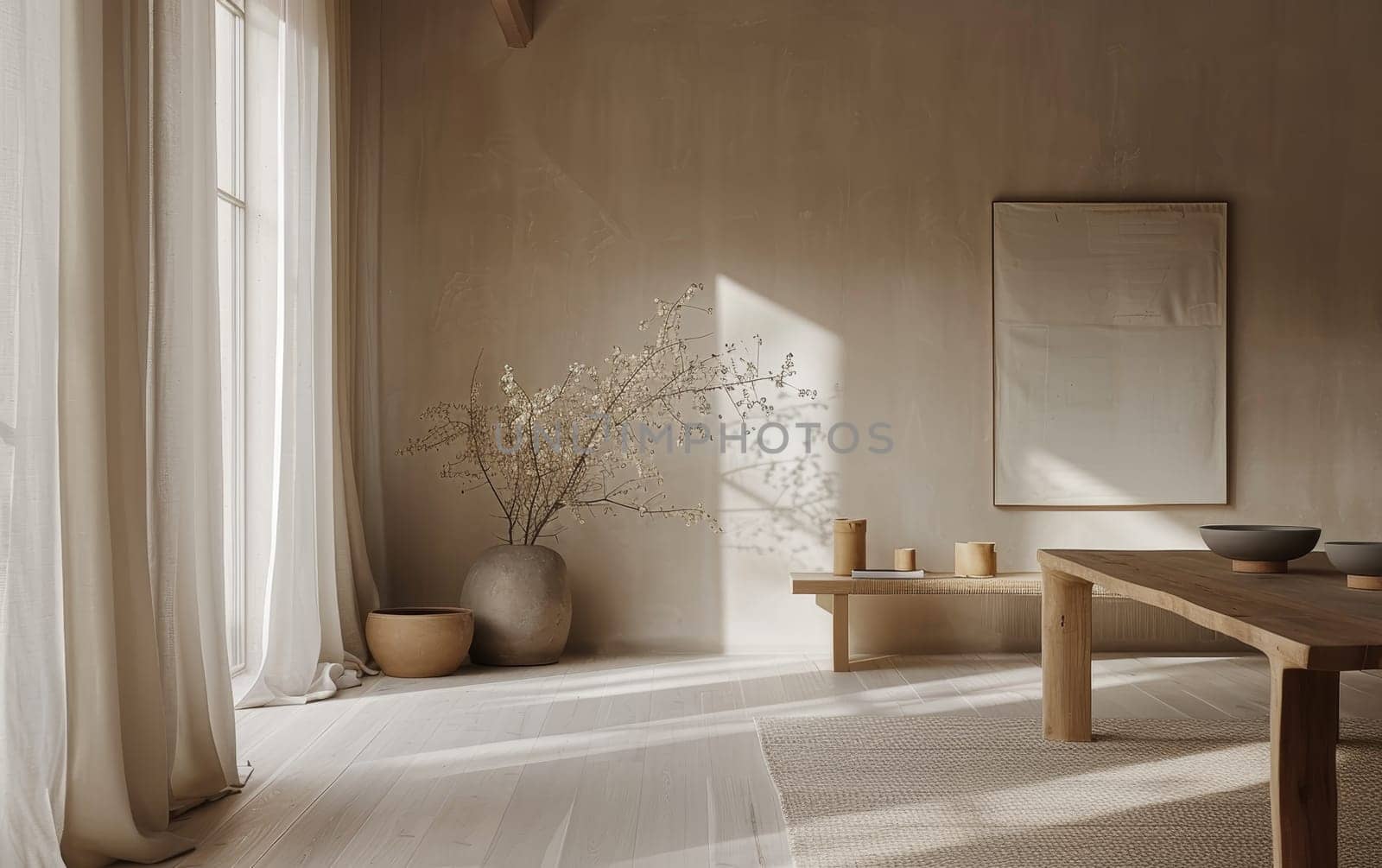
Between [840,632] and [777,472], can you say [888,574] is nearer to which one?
[840,632]

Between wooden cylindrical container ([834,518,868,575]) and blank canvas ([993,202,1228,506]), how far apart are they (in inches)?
30.2

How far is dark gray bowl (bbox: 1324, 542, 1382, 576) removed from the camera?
8.34 feet

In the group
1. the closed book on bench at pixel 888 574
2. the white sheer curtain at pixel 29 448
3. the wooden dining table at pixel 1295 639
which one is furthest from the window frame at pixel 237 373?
the wooden dining table at pixel 1295 639

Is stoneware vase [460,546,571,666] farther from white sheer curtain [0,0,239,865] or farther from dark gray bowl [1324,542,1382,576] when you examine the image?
dark gray bowl [1324,542,1382,576]

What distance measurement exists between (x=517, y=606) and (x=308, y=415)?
43.0 inches

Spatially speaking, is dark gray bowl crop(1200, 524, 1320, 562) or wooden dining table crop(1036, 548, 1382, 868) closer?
wooden dining table crop(1036, 548, 1382, 868)

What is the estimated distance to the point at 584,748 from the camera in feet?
11.0

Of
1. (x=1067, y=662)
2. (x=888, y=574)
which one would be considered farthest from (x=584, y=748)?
(x=888, y=574)

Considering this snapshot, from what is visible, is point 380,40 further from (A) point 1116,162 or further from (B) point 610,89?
(A) point 1116,162

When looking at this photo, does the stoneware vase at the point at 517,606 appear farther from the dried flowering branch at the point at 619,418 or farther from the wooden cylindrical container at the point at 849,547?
the wooden cylindrical container at the point at 849,547

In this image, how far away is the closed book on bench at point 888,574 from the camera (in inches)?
184

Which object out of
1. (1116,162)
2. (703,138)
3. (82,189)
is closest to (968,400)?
(1116,162)

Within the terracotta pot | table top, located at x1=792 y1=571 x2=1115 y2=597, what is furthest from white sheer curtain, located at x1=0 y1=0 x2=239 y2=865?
table top, located at x1=792 y1=571 x2=1115 y2=597

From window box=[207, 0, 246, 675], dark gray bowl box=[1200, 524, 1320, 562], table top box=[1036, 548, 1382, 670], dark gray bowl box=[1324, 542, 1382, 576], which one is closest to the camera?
table top box=[1036, 548, 1382, 670]
